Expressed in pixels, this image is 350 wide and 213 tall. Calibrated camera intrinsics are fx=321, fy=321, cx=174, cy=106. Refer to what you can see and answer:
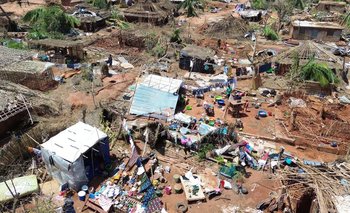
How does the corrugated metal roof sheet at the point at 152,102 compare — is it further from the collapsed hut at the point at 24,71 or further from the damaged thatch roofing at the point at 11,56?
the damaged thatch roofing at the point at 11,56

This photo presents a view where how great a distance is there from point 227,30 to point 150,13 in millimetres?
7374

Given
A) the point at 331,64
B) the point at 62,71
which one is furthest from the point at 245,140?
the point at 62,71

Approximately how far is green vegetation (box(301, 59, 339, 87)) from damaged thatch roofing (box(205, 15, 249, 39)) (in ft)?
34.3

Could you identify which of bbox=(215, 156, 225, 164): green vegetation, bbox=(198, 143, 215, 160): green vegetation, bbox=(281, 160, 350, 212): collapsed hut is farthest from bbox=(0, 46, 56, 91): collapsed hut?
bbox=(281, 160, 350, 212): collapsed hut

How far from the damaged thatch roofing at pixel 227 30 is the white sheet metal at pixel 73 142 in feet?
62.5

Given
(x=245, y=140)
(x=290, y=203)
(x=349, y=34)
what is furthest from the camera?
(x=349, y=34)

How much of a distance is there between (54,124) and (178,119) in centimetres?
521

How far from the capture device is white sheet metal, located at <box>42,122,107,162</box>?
10.4 m

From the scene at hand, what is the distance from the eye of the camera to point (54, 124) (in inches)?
501

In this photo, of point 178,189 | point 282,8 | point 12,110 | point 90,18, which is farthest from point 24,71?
point 282,8

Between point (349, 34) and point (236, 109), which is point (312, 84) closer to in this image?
point (236, 109)

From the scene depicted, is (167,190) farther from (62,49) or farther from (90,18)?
(90,18)

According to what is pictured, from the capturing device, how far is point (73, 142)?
10.9 meters

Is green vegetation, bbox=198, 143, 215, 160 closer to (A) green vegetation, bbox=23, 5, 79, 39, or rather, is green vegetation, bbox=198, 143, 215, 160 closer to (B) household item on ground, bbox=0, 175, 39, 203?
(B) household item on ground, bbox=0, 175, 39, 203
